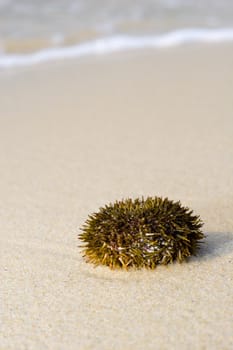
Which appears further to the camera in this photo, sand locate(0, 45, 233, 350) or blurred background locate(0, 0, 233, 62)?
blurred background locate(0, 0, 233, 62)

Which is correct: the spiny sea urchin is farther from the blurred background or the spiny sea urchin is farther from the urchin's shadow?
the blurred background

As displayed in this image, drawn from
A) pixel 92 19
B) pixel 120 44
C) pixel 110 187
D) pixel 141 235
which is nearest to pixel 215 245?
pixel 141 235

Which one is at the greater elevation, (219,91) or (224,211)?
(219,91)

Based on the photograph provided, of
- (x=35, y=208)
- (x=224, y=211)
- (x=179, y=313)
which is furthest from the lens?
(x=35, y=208)

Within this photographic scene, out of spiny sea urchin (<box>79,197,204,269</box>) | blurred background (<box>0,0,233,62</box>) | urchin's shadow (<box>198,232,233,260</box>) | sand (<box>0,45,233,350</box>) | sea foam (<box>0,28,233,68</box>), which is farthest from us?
blurred background (<box>0,0,233,62</box>)

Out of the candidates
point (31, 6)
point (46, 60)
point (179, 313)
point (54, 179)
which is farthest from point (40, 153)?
point (31, 6)

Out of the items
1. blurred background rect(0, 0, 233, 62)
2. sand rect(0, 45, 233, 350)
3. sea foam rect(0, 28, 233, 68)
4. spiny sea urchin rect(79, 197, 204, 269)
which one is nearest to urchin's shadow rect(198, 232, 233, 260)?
sand rect(0, 45, 233, 350)

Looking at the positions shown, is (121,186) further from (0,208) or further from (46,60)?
(46,60)
